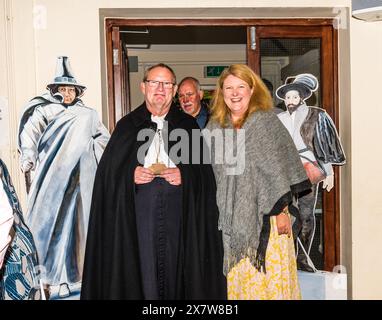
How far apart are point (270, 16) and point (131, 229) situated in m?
1.65

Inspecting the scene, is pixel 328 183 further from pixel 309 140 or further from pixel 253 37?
pixel 253 37

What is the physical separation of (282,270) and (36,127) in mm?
1708

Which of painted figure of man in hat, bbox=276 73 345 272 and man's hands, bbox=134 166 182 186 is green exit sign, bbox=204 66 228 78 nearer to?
painted figure of man in hat, bbox=276 73 345 272

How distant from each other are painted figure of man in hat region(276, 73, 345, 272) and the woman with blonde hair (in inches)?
13.9

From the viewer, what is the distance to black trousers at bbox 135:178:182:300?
2707mm

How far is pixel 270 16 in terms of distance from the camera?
3121mm

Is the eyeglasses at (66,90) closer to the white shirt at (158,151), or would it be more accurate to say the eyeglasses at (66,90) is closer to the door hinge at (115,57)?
the door hinge at (115,57)

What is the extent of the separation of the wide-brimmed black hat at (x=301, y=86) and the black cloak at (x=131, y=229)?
75 centimetres

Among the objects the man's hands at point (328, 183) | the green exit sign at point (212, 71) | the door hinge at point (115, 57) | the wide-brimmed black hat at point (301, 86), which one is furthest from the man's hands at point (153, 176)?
the green exit sign at point (212, 71)

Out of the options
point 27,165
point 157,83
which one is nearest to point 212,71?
point 157,83

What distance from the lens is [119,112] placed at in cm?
316
